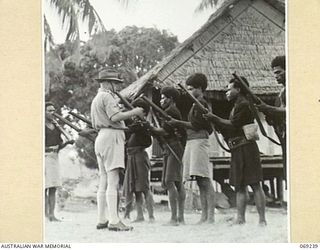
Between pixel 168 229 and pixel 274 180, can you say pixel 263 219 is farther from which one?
pixel 168 229

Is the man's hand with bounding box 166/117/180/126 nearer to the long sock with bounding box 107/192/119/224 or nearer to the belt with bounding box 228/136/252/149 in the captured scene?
Answer: the belt with bounding box 228/136/252/149

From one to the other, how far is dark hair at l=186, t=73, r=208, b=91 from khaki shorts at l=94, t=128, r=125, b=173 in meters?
0.70

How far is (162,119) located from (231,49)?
2.65ft

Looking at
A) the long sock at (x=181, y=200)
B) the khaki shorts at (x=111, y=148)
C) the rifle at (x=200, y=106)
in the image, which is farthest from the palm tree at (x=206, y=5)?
the long sock at (x=181, y=200)

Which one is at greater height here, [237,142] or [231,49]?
[231,49]

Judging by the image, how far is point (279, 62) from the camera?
15.4ft

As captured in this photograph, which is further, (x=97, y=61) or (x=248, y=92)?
(x=97, y=61)

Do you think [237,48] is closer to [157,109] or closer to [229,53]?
[229,53]

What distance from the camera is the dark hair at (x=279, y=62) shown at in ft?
15.4

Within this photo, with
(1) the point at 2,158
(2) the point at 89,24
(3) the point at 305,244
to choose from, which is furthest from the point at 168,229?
(2) the point at 89,24

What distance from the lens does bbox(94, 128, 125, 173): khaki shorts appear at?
476 centimetres

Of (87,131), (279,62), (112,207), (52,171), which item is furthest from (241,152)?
(52,171)

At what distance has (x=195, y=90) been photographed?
4770mm

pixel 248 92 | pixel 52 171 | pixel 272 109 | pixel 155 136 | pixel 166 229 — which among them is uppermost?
pixel 248 92
